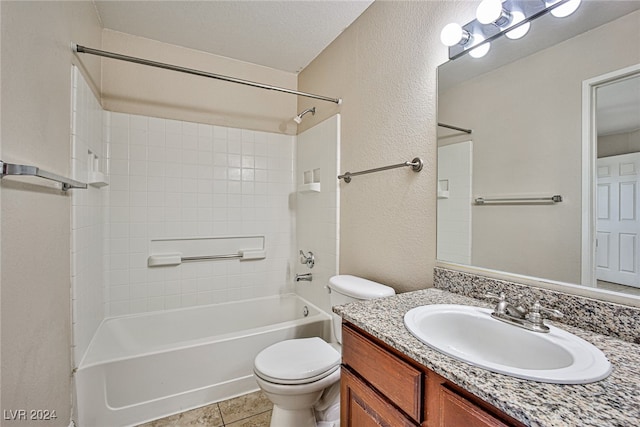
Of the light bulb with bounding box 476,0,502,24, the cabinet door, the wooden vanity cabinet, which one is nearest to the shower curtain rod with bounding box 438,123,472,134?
the light bulb with bounding box 476,0,502,24

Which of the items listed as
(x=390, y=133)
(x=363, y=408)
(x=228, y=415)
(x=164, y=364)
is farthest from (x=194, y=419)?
(x=390, y=133)

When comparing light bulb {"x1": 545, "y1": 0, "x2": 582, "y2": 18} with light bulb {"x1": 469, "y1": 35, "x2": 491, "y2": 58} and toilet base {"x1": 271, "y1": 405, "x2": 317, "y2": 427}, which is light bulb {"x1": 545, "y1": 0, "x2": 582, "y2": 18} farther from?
toilet base {"x1": 271, "y1": 405, "x2": 317, "y2": 427}

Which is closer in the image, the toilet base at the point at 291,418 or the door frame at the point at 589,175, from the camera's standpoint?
the door frame at the point at 589,175

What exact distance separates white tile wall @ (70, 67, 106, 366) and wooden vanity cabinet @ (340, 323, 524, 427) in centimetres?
143

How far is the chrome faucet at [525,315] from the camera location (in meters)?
0.79

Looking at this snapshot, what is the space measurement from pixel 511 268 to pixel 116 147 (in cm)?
257

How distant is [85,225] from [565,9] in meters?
2.37

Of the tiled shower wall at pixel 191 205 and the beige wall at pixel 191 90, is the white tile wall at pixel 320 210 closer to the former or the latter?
the tiled shower wall at pixel 191 205

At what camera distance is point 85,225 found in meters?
1.60

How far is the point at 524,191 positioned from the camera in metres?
1.02

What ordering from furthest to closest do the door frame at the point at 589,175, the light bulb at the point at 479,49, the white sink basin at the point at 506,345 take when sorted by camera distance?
the light bulb at the point at 479,49
the door frame at the point at 589,175
the white sink basin at the point at 506,345

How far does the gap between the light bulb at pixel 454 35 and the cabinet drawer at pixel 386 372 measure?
1.21 meters

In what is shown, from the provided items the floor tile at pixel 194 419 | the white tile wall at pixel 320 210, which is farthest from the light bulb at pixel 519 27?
the floor tile at pixel 194 419

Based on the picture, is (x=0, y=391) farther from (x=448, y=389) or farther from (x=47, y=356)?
(x=448, y=389)
